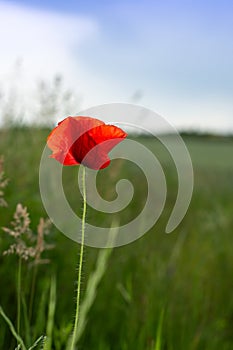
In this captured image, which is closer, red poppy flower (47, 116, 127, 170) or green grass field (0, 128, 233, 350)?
red poppy flower (47, 116, 127, 170)

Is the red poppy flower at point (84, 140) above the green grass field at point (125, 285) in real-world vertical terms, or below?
above

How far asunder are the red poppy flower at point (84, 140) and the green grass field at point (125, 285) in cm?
57

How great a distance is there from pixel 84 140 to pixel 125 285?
61.2 inches

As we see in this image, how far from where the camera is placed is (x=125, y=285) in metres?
2.39

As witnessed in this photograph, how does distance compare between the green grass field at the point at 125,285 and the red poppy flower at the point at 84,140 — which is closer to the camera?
the red poppy flower at the point at 84,140

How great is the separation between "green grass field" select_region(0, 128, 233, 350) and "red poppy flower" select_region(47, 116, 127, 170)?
0.57 metres

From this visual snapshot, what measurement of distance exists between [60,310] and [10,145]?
1.22 m

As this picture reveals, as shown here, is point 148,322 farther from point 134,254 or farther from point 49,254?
point 134,254

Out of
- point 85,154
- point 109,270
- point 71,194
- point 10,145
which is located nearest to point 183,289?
point 109,270

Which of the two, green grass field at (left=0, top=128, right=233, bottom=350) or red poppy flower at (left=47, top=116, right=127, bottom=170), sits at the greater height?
red poppy flower at (left=47, top=116, right=127, bottom=170)

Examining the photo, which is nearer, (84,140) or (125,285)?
(84,140)

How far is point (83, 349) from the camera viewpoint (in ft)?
6.20

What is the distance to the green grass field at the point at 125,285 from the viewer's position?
6.17ft

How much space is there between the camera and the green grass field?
6.17 ft
